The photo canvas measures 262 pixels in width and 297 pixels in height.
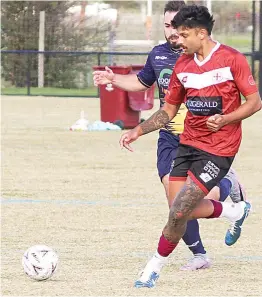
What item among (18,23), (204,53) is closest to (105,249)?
(204,53)

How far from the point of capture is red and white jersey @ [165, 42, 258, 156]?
7.20m

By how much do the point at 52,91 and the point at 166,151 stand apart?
25603 millimetres

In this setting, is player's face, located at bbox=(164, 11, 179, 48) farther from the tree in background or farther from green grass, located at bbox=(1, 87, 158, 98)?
the tree in background

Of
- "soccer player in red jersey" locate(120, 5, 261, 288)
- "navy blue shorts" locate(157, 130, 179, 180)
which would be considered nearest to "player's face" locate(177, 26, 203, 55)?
"soccer player in red jersey" locate(120, 5, 261, 288)

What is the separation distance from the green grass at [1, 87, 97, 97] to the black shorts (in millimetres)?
25290

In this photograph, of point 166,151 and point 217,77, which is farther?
point 166,151

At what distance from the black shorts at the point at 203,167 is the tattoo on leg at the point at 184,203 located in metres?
0.04

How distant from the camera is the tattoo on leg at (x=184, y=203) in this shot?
23.7 ft

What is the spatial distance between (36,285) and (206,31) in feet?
6.63

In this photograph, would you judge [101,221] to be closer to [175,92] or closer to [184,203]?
[175,92]

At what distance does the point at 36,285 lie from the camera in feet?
24.4

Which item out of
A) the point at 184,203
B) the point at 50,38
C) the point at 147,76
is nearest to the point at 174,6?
the point at 147,76

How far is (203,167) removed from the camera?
287 inches

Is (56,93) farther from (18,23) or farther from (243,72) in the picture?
(243,72)
